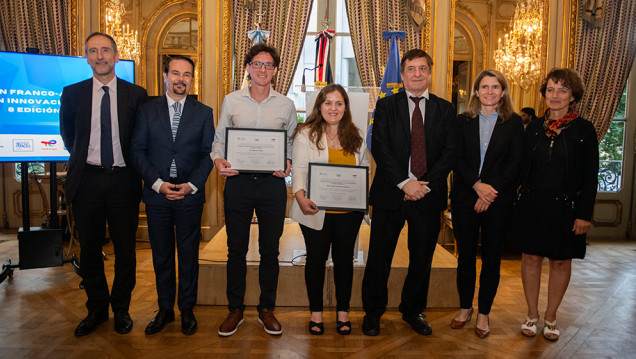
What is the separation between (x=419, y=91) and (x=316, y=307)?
4.96 ft

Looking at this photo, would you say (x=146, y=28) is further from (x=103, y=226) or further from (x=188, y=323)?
(x=188, y=323)

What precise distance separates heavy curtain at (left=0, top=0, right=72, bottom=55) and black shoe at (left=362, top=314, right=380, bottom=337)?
17.3 feet

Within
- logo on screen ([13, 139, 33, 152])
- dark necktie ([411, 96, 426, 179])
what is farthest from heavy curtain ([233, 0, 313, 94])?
dark necktie ([411, 96, 426, 179])

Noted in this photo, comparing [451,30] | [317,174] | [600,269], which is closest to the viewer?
[317,174]

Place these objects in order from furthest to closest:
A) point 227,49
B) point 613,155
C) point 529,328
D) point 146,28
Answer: point 146,28, point 613,155, point 227,49, point 529,328

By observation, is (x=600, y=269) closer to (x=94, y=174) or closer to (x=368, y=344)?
(x=368, y=344)

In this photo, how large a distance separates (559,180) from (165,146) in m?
2.42

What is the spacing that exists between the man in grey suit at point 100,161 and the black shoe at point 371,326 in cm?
152

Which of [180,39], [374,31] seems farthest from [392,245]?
[180,39]

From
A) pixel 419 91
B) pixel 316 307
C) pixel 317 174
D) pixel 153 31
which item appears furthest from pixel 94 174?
Answer: pixel 153 31

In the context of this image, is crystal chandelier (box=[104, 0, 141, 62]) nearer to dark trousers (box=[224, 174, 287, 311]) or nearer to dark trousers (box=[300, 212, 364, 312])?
dark trousers (box=[224, 174, 287, 311])

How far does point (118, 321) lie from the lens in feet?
9.53

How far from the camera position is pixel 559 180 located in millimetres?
2783

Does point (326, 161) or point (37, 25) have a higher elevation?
point (37, 25)
